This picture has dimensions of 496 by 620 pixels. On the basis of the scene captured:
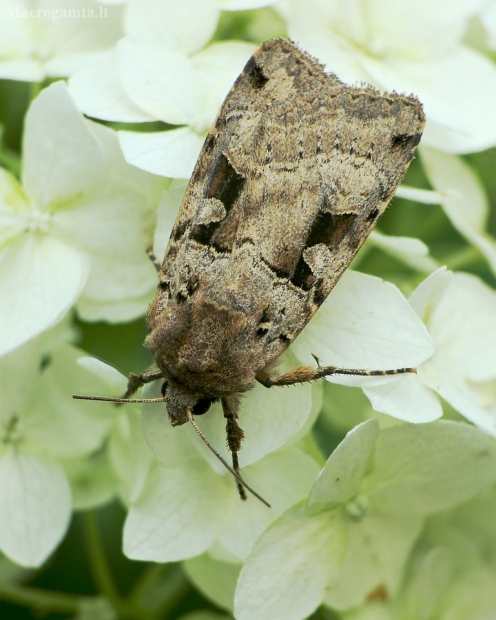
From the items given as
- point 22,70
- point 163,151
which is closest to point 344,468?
point 163,151

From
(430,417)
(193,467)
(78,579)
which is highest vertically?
(430,417)

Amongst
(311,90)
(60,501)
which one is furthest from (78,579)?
→ (311,90)

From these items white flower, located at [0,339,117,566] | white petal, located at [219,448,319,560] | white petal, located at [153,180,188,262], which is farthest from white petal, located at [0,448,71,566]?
white petal, located at [153,180,188,262]

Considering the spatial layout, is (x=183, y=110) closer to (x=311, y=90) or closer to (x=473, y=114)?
(x=311, y=90)

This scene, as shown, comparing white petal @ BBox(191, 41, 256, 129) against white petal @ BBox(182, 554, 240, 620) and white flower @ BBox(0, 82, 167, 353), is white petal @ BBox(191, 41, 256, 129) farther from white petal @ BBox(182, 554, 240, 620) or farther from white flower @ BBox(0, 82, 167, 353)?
white petal @ BBox(182, 554, 240, 620)

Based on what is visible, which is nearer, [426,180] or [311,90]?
[311,90]

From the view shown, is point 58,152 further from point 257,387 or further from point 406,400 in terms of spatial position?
point 406,400

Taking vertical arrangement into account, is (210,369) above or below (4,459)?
above
